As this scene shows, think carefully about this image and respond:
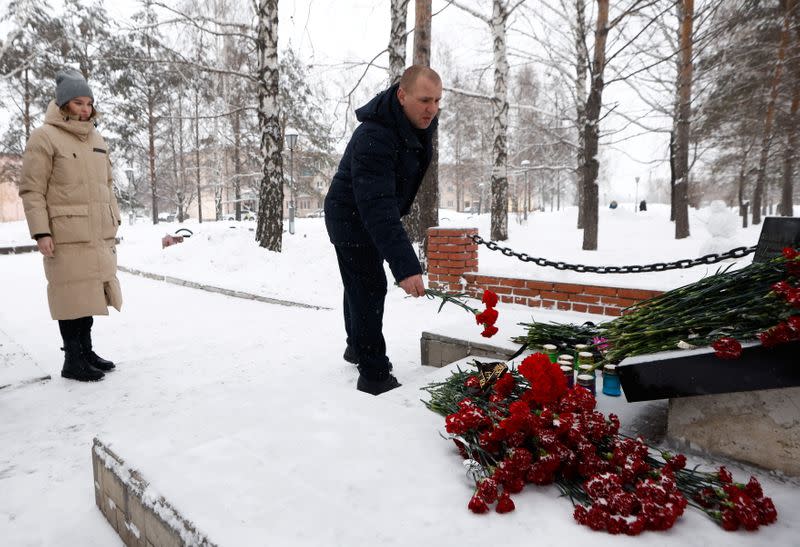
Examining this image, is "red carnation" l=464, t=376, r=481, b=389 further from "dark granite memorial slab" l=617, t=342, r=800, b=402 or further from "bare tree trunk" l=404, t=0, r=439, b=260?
"bare tree trunk" l=404, t=0, r=439, b=260

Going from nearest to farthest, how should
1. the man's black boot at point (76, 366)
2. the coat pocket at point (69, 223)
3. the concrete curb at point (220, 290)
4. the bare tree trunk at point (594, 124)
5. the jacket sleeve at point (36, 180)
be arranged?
the jacket sleeve at point (36, 180) → the coat pocket at point (69, 223) → the man's black boot at point (76, 366) → the concrete curb at point (220, 290) → the bare tree trunk at point (594, 124)

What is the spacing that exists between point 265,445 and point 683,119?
51.9 feet

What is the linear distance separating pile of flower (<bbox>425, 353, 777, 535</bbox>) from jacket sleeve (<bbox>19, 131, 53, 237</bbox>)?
300cm

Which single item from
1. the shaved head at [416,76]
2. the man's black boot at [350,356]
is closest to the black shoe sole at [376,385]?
the man's black boot at [350,356]

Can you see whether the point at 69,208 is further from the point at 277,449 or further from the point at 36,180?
the point at 277,449

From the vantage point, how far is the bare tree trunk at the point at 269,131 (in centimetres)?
935

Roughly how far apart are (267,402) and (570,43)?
1450 centimetres

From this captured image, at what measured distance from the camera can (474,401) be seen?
200 centimetres

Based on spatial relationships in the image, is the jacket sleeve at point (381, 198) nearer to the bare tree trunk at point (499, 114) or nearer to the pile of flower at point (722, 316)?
the pile of flower at point (722, 316)

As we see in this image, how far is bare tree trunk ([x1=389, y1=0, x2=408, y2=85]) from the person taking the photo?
7.61 meters

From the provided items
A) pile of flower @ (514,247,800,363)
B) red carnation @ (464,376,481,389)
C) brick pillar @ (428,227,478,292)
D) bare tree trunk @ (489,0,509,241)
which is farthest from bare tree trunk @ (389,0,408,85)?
red carnation @ (464,376,481,389)

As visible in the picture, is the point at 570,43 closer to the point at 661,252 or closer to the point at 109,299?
the point at 661,252

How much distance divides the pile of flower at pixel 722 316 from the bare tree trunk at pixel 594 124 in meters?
10.00

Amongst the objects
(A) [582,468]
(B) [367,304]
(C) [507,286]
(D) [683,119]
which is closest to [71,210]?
(B) [367,304]
